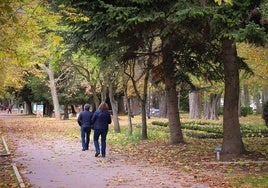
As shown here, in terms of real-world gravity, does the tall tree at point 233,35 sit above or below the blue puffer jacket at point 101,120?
above

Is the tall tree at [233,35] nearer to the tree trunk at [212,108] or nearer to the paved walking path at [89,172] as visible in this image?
the paved walking path at [89,172]

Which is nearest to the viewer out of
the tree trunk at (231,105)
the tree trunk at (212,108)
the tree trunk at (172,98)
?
the tree trunk at (231,105)

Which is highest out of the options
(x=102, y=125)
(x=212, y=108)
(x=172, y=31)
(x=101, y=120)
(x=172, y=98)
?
(x=172, y=31)

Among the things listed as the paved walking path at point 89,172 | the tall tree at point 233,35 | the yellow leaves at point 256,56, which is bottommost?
the paved walking path at point 89,172

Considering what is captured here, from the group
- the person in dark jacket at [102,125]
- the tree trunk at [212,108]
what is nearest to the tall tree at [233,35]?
the person in dark jacket at [102,125]

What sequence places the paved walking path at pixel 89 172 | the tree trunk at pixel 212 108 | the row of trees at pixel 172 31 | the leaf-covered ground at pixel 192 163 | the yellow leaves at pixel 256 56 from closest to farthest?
the paved walking path at pixel 89 172, the leaf-covered ground at pixel 192 163, the row of trees at pixel 172 31, the yellow leaves at pixel 256 56, the tree trunk at pixel 212 108

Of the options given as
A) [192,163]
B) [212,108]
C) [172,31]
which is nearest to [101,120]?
[192,163]

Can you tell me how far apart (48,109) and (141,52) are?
4852 centimetres

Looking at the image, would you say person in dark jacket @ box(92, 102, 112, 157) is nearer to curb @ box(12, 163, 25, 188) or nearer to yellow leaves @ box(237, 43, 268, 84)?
curb @ box(12, 163, 25, 188)

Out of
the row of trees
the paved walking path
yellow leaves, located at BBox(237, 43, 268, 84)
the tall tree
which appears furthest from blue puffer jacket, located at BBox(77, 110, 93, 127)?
yellow leaves, located at BBox(237, 43, 268, 84)

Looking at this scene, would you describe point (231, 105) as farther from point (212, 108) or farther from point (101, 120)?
point (212, 108)

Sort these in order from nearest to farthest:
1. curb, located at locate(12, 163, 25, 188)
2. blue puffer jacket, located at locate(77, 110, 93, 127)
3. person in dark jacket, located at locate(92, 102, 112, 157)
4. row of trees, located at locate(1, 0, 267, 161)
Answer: curb, located at locate(12, 163, 25, 188) → row of trees, located at locate(1, 0, 267, 161) → person in dark jacket, located at locate(92, 102, 112, 157) → blue puffer jacket, located at locate(77, 110, 93, 127)

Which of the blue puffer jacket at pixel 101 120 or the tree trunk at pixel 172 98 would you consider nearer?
the blue puffer jacket at pixel 101 120

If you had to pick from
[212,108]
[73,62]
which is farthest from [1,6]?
[212,108]
